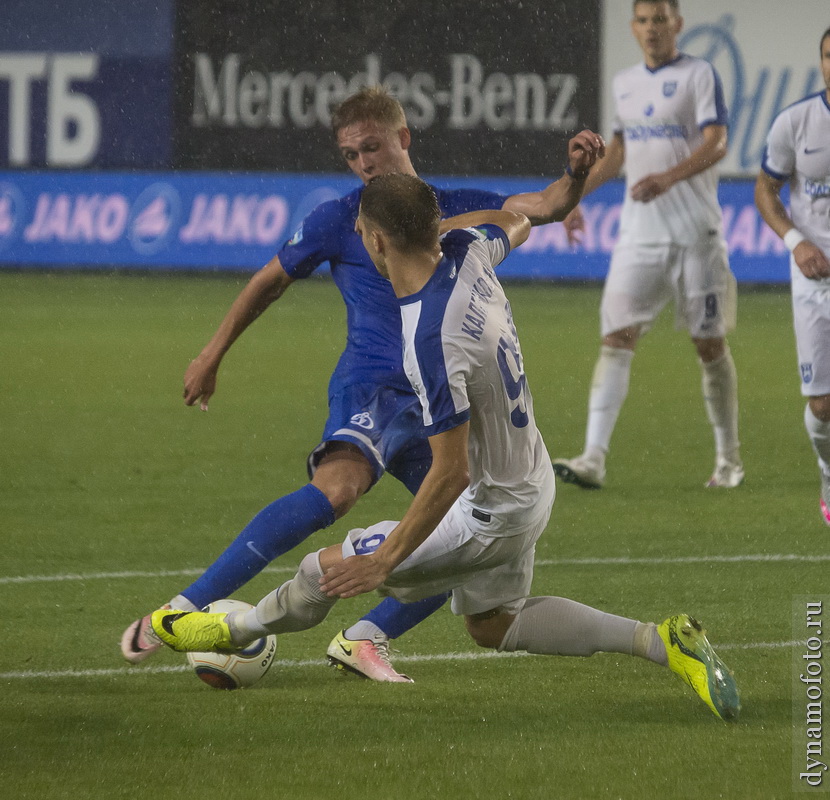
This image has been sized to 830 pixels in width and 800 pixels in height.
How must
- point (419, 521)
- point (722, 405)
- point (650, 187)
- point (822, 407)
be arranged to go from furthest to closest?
point (722, 405), point (650, 187), point (822, 407), point (419, 521)

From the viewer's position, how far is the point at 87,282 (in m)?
17.5

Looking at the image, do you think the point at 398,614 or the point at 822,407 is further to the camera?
the point at 822,407

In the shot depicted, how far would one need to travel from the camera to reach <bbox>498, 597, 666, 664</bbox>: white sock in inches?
162

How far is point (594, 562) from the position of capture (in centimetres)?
604

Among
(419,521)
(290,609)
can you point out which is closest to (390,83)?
(290,609)

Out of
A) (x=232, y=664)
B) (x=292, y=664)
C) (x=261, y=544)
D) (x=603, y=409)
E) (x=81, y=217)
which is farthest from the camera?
(x=81, y=217)

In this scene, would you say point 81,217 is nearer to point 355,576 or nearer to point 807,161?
point 807,161

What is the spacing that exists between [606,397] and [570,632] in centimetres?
370

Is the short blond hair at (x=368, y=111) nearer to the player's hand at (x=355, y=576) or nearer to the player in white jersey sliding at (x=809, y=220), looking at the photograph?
the player's hand at (x=355, y=576)

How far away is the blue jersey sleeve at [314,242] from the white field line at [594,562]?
1.52 m

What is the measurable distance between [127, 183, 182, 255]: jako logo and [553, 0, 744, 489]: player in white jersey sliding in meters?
9.70

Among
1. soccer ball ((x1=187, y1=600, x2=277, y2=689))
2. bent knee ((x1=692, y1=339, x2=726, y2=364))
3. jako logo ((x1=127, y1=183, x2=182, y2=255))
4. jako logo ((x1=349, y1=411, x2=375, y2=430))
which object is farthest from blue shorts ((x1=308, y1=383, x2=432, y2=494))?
jako logo ((x1=127, y1=183, x2=182, y2=255))

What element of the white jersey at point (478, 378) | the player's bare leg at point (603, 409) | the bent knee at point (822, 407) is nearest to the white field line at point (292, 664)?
the white jersey at point (478, 378)

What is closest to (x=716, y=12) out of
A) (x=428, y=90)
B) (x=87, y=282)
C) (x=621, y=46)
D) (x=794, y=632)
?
(x=621, y=46)
